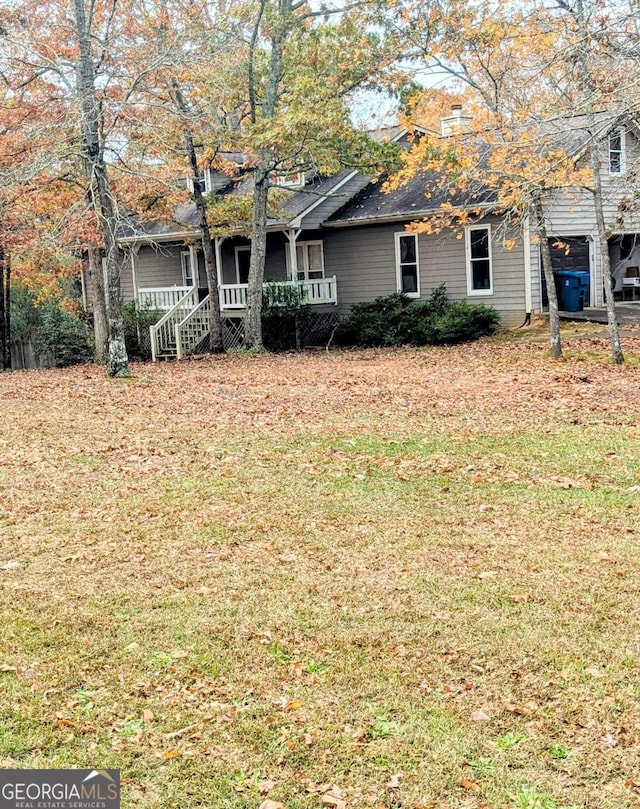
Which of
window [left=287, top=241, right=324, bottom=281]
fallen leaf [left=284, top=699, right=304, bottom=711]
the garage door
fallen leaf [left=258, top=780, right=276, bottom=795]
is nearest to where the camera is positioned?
fallen leaf [left=258, top=780, right=276, bottom=795]

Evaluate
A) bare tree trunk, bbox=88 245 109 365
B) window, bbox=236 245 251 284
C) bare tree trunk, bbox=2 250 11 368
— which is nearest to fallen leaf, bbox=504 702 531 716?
bare tree trunk, bbox=88 245 109 365

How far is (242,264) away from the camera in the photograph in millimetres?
27516

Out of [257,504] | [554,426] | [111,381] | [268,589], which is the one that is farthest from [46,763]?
[111,381]

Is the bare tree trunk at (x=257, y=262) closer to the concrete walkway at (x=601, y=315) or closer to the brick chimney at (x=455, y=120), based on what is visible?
the brick chimney at (x=455, y=120)

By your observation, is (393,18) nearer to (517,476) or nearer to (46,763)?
(517,476)

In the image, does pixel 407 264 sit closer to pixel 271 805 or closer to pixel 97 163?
pixel 97 163

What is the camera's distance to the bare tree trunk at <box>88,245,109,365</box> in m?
23.1

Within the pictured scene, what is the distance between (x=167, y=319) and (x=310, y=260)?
5.13 meters

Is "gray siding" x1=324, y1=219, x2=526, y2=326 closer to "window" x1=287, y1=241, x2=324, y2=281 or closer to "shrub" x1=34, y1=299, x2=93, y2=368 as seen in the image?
"window" x1=287, y1=241, x2=324, y2=281

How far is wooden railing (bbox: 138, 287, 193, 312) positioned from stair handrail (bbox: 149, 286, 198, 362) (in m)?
0.41

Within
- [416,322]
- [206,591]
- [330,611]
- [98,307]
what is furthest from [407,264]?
[330,611]

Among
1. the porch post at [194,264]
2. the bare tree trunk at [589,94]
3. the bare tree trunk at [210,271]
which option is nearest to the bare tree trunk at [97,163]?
the bare tree trunk at [210,271]

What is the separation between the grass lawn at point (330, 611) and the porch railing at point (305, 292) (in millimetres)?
13985

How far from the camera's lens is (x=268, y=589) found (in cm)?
560
